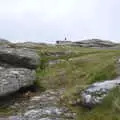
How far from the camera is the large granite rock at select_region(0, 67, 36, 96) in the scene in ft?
72.5

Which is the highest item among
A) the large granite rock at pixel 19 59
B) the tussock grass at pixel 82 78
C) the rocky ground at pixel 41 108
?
the large granite rock at pixel 19 59

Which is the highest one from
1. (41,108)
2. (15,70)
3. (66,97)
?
(15,70)

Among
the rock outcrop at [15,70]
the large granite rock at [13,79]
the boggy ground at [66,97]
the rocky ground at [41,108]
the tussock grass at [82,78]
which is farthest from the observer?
the rock outcrop at [15,70]

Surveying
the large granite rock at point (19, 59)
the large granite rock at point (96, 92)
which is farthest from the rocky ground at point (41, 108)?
the large granite rock at point (19, 59)

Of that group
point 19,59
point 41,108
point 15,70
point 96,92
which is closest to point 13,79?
point 15,70

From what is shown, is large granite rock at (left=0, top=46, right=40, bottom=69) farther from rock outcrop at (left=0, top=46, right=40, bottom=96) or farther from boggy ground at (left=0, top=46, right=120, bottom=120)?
boggy ground at (left=0, top=46, right=120, bottom=120)

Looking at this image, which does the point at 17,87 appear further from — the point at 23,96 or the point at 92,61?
the point at 92,61

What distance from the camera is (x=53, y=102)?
2109cm

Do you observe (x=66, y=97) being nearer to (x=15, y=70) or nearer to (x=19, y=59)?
(x=15, y=70)

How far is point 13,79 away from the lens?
903 inches

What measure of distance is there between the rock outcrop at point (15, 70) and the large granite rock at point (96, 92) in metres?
4.58

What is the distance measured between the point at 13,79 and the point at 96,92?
222 inches

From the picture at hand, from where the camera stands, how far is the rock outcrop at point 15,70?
22.5 meters

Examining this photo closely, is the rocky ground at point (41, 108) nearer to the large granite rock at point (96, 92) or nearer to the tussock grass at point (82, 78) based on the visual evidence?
the tussock grass at point (82, 78)
